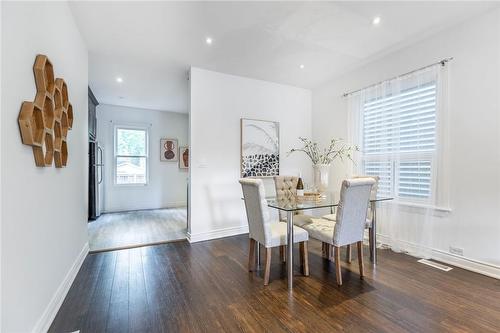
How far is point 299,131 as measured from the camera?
191 inches

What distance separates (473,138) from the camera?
2623 mm

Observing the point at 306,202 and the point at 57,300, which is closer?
the point at 57,300

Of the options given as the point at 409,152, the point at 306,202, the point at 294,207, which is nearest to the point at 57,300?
the point at 294,207

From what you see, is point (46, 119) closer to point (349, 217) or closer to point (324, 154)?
point (349, 217)

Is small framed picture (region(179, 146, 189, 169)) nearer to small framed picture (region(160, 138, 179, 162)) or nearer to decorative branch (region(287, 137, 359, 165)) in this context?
small framed picture (region(160, 138, 179, 162))

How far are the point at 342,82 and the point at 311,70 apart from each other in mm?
658

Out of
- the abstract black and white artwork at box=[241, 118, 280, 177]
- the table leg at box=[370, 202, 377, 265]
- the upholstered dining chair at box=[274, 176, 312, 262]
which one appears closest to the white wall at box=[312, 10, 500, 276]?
the table leg at box=[370, 202, 377, 265]

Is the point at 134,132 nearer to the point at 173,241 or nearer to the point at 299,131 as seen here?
the point at 173,241

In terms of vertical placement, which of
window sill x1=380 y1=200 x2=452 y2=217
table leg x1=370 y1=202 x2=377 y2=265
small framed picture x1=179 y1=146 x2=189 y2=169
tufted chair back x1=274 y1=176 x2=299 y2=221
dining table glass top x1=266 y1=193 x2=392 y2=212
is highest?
small framed picture x1=179 y1=146 x2=189 y2=169

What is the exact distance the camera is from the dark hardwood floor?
1756 millimetres

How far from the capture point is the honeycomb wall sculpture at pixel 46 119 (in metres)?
1.43

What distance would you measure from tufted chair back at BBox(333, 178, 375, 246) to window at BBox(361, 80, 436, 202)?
1.18 metres

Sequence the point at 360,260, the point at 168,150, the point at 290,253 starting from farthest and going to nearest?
Result: 1. the point at 168,150
2. the point at 360,260
3. the point at 290,253

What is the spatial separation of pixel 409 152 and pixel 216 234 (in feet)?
10.1
